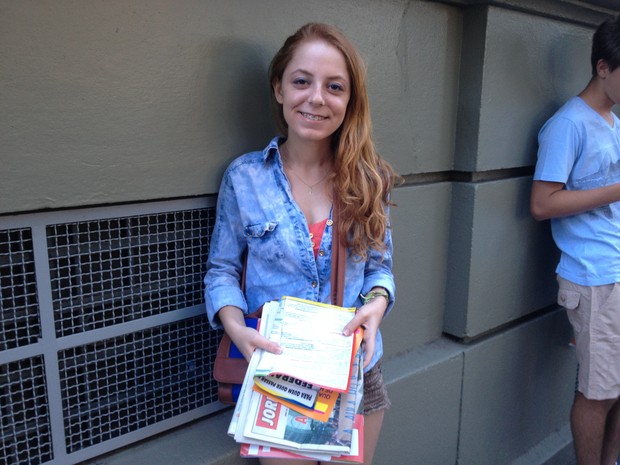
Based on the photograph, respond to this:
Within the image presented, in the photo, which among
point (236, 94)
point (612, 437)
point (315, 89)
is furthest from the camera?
point (612, 437)

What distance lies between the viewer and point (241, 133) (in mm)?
2035

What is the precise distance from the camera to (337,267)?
1.84m

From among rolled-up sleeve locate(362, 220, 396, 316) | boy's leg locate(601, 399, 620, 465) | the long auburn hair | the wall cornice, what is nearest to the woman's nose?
the long auburn hair

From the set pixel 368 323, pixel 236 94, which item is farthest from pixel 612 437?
pixel 236 94

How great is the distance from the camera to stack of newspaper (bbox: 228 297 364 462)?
1.55 metres

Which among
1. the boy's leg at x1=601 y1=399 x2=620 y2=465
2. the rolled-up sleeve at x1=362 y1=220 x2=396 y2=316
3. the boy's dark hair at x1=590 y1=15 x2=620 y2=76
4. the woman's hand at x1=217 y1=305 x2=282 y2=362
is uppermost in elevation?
the boy's dark hair at x1=590 y1=15 x2=620 y2=76

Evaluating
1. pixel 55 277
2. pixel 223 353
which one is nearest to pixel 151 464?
pixel 223 353

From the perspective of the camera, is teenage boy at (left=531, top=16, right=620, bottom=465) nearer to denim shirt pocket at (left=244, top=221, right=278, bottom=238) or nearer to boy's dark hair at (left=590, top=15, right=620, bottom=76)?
boy's dark hair at (left=590, top=15, right=620, bottom=76)

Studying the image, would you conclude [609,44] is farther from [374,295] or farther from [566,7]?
[374,295]

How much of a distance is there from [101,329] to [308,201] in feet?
2.61

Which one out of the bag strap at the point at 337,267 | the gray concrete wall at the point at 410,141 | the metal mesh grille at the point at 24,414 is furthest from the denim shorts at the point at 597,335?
the metal mesh grille at the point at 24,414

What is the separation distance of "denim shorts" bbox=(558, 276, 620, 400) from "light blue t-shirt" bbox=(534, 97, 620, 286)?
0.06m

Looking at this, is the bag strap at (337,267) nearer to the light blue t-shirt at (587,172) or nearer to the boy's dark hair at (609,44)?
the light blue t-shirt at (587,172)

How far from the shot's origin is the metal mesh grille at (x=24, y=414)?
1724 mm
